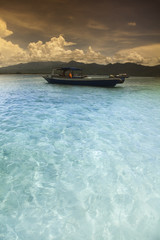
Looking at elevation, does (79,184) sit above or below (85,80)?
below

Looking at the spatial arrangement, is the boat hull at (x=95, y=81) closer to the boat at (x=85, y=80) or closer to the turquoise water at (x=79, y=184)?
the boat at (x=85, y=80)

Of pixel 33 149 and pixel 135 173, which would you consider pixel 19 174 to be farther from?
pixel 135 173

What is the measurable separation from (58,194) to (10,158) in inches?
106

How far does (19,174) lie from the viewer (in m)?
4.91

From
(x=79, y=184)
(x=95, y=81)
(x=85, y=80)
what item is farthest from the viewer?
(x=85, y=80)

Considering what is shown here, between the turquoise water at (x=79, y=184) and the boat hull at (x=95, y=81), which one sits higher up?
the boat hull at (x=95, y=81)

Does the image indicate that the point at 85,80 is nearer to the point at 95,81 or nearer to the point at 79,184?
the point at 95,81

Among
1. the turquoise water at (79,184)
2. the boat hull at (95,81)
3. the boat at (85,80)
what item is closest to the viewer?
the turquoise water at (79,184)

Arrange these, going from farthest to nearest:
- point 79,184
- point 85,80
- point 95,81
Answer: point 85,80, point 95,81, point 79,184

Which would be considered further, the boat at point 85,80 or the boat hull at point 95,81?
the boat at point 85,80

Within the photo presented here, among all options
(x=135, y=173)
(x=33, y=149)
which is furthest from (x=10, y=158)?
(x=135, y=173)

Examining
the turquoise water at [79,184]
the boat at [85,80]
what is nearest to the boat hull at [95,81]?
the boat at [85,80]

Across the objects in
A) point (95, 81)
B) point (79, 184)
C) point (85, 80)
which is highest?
point (85, 80)

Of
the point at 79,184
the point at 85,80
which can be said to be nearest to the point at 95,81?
the point at 85,80
